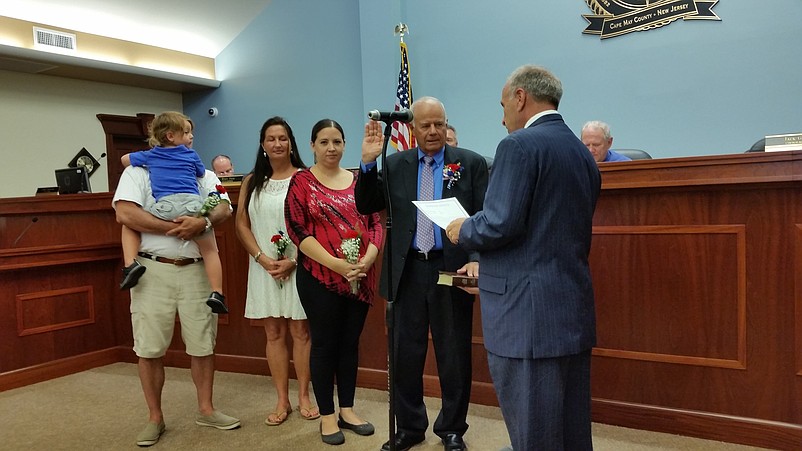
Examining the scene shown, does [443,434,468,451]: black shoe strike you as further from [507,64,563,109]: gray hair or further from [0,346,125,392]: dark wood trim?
[0,346,125,392]: dark wood trim

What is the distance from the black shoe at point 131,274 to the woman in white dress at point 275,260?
20.3 inches

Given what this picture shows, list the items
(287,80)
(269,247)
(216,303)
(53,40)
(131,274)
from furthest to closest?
(287,80) < (53,40) < (269,247) < (216,303) < (131,274)

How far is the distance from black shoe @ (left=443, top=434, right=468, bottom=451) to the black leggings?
52 cm

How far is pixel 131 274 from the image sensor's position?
8.38 feet

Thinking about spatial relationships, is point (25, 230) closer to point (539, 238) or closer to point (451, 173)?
point (451, 173)

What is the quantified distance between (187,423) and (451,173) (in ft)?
5.94

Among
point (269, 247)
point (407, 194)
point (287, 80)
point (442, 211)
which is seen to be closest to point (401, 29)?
point (287, 80)

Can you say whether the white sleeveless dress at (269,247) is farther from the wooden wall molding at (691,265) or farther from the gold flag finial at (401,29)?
the gold flag finial at (401,29)

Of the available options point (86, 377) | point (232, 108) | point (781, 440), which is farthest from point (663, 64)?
point (232, 108)

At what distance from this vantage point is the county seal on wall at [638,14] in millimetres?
4648

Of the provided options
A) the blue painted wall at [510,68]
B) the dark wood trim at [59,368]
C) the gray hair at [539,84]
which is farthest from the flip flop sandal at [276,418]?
the blue painted wall at [510,68]

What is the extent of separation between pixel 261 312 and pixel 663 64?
12.6 ft

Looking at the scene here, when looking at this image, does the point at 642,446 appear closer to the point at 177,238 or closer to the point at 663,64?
the point at 177,238

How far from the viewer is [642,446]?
2445mm
